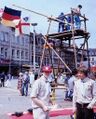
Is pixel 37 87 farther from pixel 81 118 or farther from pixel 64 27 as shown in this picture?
pixel 64 27

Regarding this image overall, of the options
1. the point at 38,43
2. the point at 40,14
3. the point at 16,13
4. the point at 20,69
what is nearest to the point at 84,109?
the point at 40,14

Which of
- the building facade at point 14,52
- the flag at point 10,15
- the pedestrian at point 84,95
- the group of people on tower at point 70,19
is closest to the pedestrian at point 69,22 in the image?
the group of people on tower at point 70,19

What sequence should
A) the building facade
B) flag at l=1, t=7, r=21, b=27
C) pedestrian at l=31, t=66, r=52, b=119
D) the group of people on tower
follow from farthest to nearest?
1. the building facade
2. flag at l=1, t=7, r=21, b=27
3. the group of people on tower
4. pedestrian at l=31, t=66, r=52, b=119

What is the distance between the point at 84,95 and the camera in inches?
348

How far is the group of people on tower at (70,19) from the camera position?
→ 20.5 m

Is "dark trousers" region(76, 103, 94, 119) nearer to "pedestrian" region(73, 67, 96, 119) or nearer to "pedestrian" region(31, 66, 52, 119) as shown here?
"pedestrian" region(73, 67, 96, 119)

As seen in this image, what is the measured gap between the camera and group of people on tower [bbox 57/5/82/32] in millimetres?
20469

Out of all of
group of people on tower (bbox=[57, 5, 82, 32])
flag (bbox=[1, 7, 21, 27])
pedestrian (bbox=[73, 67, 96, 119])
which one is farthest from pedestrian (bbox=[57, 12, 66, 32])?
pedestrian (bbox=[73, 67, 96, 119])

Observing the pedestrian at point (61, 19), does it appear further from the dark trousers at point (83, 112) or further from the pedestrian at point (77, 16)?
the dark trousers at point (83, 112)

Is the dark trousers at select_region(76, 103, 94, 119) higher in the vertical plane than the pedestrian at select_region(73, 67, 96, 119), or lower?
lower

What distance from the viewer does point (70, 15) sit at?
68.6 feet

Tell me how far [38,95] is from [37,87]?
150 millimetres

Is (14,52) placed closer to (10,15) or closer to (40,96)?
(10,15)

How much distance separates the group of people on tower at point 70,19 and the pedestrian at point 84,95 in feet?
38.1
